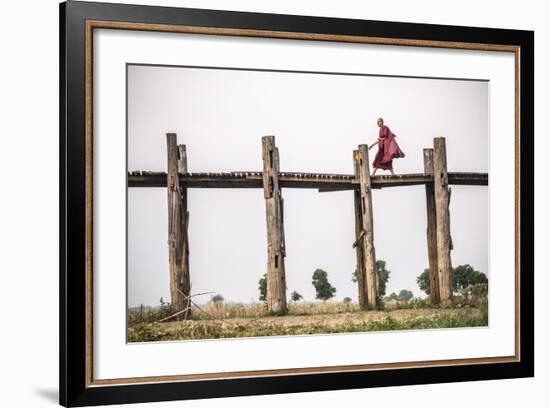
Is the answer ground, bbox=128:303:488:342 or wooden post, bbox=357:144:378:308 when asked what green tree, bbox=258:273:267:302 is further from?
wooden post, bbox=357:144:378:308

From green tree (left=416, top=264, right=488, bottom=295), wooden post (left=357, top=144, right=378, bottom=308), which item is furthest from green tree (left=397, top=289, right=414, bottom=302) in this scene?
green tree (left=416, top=264, right=488, bottom=295)

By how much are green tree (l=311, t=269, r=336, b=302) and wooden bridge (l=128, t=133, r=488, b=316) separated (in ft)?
0.43

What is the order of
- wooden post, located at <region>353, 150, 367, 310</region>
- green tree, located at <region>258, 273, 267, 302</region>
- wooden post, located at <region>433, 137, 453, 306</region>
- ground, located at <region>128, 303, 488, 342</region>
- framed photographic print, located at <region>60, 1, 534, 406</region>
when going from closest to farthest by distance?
framed photographic print, located at <region>60, 1, 534, 406</region>, ground, located at <region>128, 303, 488, 342</region>, green tree, located at <region>258, 273, 267, 302</region>, wooden post, located at <region>353, 150, 367, 310</region>, wooden post, located at <region>433, 137, 453, 306</region>

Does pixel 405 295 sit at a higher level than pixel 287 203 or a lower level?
lower

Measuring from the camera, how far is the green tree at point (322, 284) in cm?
383

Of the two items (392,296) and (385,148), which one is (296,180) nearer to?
(385,148)

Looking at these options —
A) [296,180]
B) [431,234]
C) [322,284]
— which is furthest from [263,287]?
[431,234]

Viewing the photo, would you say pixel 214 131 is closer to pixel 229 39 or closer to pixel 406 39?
pixel 229 39

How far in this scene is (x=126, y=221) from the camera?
3.54m

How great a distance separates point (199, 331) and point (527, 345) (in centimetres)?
147

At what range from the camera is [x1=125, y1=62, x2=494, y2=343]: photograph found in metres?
3.64

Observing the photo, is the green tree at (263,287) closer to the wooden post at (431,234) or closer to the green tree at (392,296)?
the green tree at (392,296)

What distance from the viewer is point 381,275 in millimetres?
3930

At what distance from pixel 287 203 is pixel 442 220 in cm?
70
